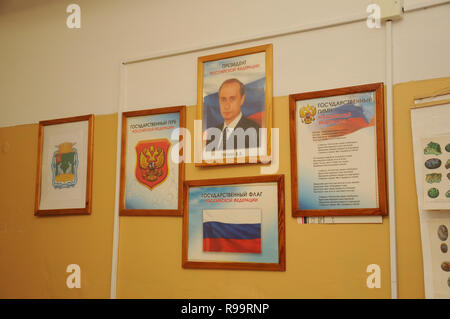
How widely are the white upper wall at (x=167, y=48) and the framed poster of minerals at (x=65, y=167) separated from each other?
0.10 metres

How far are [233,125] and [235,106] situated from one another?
10cm

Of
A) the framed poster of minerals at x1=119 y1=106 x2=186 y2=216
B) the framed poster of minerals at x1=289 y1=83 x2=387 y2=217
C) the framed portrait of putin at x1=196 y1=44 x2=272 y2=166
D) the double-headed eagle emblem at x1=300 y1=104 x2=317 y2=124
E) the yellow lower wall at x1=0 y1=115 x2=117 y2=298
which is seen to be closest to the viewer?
the framed poster of minerals at x1=289 y1=83 x2=387 y2=217

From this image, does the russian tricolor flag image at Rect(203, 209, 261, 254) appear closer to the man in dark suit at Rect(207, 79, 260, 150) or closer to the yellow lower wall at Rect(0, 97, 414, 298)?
the yellow lower wall at Rect(0, 97, 414, 298)

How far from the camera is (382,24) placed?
2.17 metres

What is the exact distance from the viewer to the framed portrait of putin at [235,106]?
2387mm

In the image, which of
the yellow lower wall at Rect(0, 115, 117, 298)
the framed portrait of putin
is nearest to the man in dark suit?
the framed portrait of putin

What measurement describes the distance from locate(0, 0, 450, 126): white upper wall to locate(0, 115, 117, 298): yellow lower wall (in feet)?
0.63

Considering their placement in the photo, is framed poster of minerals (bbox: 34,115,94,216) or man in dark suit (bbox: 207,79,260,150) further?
framed poster of minerals (bbox: 34,115,94,216)

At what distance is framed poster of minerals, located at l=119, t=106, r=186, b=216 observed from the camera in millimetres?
2574

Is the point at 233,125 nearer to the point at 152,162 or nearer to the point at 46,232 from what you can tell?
the point at 152,162

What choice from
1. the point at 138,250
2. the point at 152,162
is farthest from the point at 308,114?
the point at 138,250

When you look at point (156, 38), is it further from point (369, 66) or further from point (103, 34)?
point (369, 66)

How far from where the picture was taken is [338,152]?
2.19 m

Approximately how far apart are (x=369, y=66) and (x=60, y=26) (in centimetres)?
204
